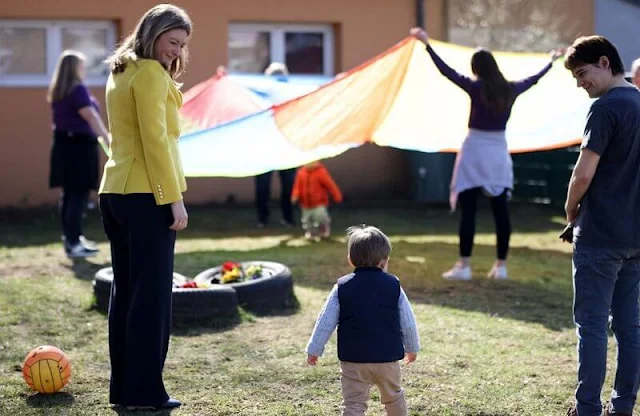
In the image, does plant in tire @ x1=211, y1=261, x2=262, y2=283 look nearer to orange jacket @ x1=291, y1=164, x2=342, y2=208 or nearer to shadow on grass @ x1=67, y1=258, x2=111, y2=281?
shadow on grass @ x1=67, y1=258, x2=111, y2=281

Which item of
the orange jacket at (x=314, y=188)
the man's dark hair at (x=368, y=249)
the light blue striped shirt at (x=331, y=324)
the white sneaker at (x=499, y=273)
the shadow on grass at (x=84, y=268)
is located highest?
the man's dark hair at (x=368, y=249)

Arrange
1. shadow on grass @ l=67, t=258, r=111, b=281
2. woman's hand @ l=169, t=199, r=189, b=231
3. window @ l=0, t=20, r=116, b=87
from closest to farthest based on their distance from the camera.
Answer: woman's hand @ l=169, t=199, r=189, b=231
shadow on grass @ l=67, t=258, r=111, b=281
window @ l=0, t=20, r=116, b=87

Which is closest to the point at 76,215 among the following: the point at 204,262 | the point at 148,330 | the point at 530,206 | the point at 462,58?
the point at 204,262

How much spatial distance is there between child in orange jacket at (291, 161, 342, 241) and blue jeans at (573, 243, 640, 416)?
21.0ft

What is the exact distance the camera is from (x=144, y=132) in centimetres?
460

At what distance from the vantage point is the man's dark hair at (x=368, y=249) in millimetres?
4254

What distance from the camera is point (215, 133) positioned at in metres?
8.97

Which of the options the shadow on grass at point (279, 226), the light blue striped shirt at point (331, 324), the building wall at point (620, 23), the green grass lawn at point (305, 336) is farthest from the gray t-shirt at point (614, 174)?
the building wall at point (620, 23)

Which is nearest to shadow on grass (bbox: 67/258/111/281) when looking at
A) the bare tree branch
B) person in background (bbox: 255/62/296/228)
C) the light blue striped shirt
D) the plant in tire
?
the plant in tire

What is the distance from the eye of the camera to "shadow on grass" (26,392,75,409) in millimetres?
5020

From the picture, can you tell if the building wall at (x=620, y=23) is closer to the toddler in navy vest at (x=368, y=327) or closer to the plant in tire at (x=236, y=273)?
the plant in tire at (x=236, y=273)

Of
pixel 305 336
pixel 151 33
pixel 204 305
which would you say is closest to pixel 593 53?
pixel 151 33

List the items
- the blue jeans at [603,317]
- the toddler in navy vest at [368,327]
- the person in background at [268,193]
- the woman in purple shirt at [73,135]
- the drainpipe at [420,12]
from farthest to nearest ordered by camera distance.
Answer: the drainpipe at [420,12] < the person in background at [268,193] < the woman in purple shirt at [73,135] < the blue jeans at [603,317] < the toddler in navy vest at [368,327]

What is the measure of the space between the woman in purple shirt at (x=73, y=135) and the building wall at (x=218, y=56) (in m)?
3.90
